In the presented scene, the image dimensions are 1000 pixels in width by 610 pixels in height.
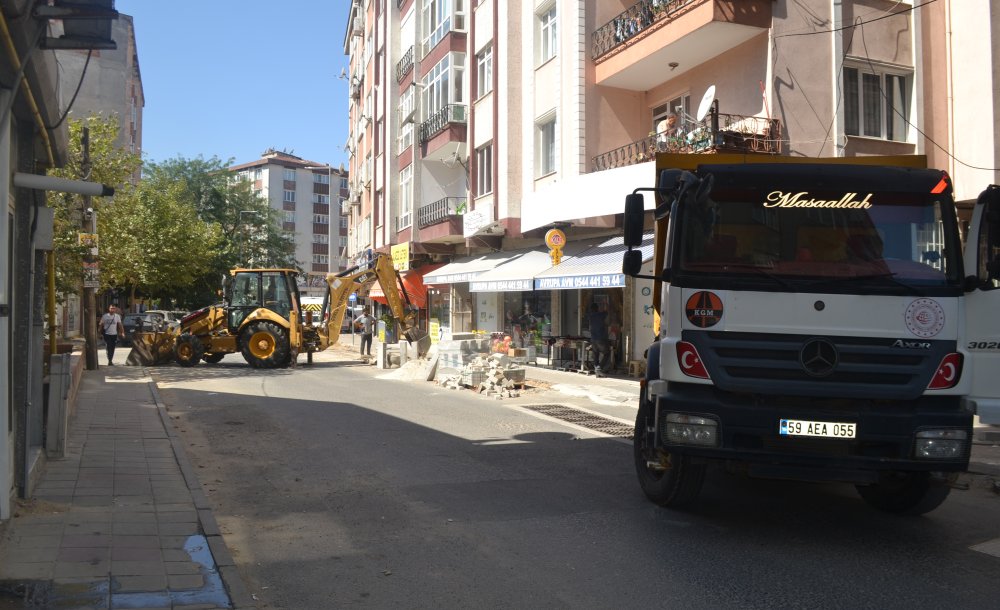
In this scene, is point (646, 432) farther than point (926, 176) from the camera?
Yes

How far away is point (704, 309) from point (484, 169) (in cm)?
2203

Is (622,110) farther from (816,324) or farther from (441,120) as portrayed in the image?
(816,324)

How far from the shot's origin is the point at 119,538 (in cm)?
573

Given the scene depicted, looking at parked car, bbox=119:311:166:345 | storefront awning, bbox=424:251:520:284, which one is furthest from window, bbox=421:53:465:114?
parked car, bbox=119:311:166:345

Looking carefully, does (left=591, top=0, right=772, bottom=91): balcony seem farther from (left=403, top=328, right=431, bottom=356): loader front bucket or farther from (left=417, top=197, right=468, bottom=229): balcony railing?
(left=417, top=197, right=468, bottom=229): balcony railing

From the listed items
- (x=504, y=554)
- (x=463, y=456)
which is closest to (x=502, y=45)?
(x=463, y=456)

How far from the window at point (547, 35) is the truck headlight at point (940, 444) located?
18.8 m

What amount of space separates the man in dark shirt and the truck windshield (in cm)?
1380

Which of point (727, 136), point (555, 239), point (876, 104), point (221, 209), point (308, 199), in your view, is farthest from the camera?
point (308, 199)

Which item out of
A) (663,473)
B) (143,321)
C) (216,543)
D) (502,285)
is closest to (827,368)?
(663,473)

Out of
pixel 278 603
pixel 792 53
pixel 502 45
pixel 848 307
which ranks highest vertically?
pixel 502 45

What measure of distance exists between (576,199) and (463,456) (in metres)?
11.1

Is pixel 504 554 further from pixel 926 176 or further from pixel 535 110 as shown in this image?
pixel 535 110

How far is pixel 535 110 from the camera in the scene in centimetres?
2342
